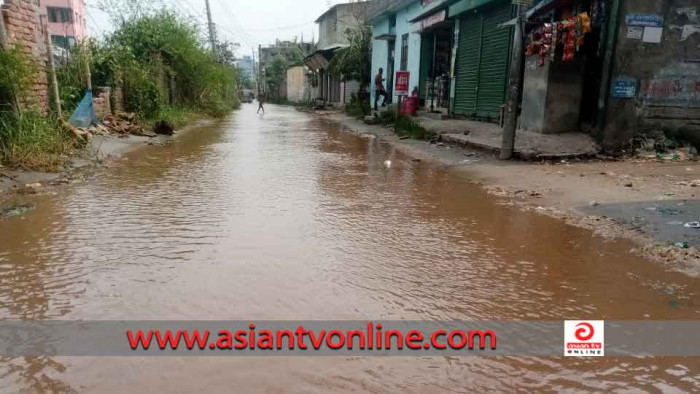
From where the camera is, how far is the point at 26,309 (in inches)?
106

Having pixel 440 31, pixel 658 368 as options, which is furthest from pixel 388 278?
pixel 440 31

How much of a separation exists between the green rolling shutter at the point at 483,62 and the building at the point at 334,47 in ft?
42.6

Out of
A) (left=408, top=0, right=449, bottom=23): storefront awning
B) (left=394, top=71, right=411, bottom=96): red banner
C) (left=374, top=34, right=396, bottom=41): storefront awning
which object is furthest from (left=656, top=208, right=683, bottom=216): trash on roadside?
(left=374, top=34, right=396, bottom=41): storefront awning

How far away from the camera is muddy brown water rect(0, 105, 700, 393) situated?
6.97ft

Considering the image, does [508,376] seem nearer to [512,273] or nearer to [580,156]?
[512,273]

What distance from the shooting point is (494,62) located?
11898 millimetres

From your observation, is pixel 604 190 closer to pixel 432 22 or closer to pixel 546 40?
pixel 546 40

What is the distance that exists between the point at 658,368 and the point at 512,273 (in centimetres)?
122

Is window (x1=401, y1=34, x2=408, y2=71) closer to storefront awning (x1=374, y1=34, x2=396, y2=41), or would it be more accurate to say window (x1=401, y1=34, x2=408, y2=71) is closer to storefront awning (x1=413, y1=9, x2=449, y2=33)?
storefront awning (x1=374, y1=34, x2=396, y2=41)

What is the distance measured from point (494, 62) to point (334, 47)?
19.0m

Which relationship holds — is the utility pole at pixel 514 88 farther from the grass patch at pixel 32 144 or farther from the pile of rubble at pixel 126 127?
the pile of rubble at pixel 126 127

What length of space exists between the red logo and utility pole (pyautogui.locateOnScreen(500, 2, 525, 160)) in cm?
557

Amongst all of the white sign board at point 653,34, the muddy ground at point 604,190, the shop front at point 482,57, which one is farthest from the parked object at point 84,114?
the white sign board at point 653,34

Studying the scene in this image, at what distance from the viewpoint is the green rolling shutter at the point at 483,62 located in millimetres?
11469
